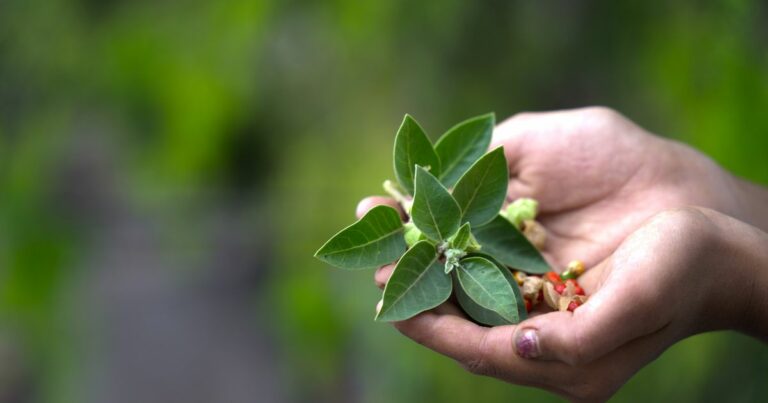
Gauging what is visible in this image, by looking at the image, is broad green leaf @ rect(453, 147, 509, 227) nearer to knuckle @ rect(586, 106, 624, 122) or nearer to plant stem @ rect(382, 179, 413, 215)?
plant stem @ rect(382, 179, 413, 215)

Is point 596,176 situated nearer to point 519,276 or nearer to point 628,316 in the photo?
point 519,276

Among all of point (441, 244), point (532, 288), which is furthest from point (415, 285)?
point (532, 288)

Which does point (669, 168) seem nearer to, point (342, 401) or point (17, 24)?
point (342, 401)

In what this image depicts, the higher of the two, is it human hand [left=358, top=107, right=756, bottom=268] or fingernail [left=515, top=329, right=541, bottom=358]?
human hand [left=358, top=107, right=756, bottom=268]

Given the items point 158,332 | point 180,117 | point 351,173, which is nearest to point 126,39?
point 180,117

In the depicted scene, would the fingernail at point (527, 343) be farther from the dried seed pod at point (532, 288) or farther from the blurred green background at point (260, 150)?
the blurred green background at point (260, 150)

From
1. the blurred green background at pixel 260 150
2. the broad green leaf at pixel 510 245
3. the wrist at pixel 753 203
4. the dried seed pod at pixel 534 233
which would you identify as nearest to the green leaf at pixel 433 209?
the broad green leaf at pixel 510 245

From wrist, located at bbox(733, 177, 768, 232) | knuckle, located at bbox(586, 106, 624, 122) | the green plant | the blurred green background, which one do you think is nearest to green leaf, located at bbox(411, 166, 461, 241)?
the green plant
